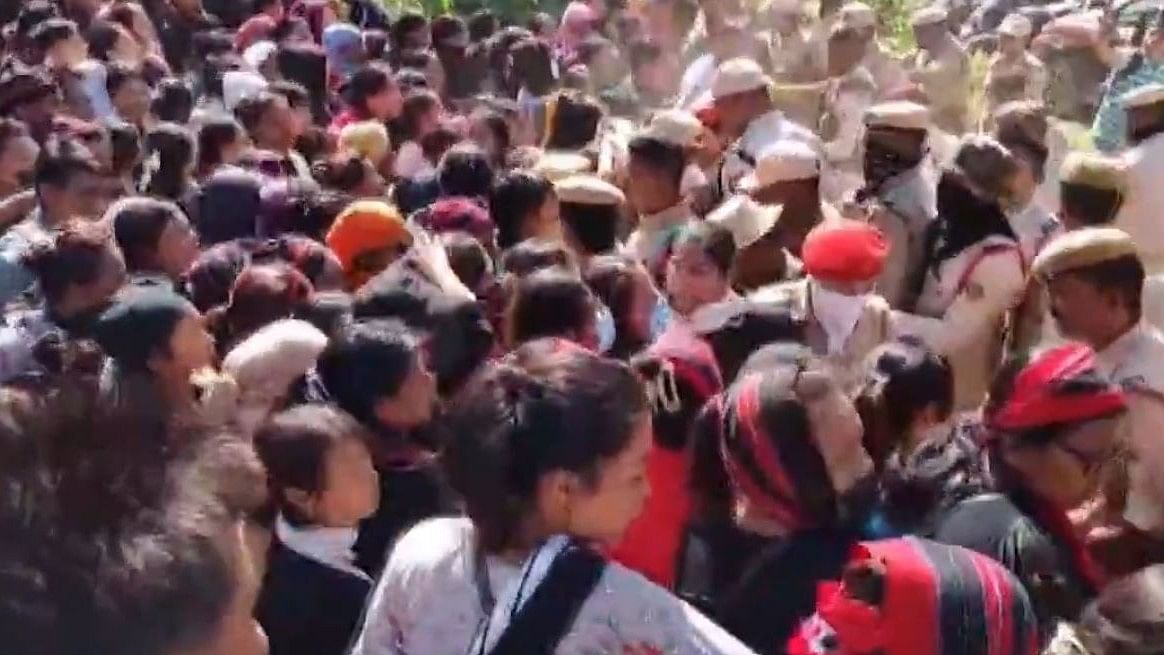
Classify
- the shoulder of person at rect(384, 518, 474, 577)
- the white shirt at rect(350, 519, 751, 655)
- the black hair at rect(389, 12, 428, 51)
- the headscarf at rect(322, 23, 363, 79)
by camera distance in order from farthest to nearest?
the black hair at rect(389, 12, 428, 51) < the headscarf at rect(322, 23, 363, 79) < the shoulder of person at rect(384, 518, 474, 577) < the white shirt at rect(350, 519, 751, 655)

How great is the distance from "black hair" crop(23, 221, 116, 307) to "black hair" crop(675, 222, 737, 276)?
142 cm

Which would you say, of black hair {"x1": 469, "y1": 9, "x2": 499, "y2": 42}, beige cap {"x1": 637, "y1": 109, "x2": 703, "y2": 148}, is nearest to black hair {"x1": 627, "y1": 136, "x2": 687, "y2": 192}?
beige cap {"x1": 637, "y1": 109, "x2": 703, "y2": 148}

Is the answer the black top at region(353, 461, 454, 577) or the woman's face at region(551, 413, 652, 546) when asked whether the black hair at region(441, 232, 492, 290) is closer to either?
the black top at region(353, 461, 454, 577)

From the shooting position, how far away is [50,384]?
4.83 ft

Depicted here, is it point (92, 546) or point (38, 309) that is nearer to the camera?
point (92, 546)

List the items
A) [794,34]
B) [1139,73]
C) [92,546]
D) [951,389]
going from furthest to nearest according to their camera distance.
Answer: [794,34] < [1139,73] < [951,389] < [92,546]

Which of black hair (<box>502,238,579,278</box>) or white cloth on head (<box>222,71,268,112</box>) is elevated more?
black hair (<box>502,238,579,278</box>)

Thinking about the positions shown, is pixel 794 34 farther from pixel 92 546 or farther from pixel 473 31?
pixel 92 546

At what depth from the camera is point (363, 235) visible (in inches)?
175

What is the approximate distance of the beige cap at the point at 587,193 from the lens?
14.8ft

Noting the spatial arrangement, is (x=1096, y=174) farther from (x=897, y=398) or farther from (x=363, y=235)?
(x=363, y=235)

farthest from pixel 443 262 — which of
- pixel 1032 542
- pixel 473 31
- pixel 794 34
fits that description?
pixel 473 31

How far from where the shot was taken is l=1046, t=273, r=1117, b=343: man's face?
347 centimetres

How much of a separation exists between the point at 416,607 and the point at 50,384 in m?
0.81
